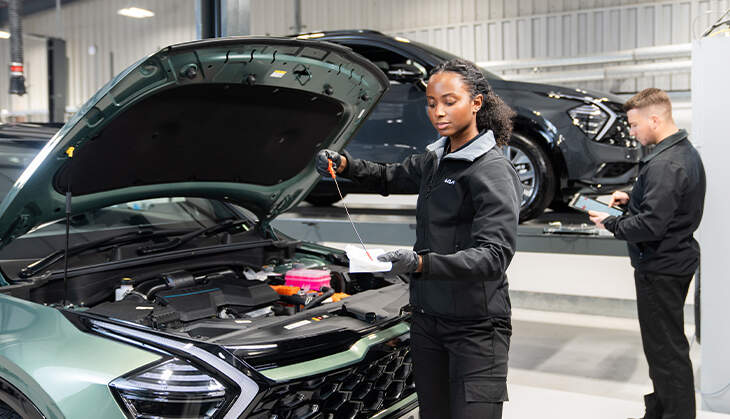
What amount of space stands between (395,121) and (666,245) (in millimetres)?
2479

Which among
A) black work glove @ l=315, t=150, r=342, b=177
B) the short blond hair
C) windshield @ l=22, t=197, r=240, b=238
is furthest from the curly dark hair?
windshield @ l=22, t=197, r=240, b=238

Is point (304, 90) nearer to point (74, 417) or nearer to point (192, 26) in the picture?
point (74, 417)

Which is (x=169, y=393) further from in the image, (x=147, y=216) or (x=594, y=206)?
(x=594, y=206)

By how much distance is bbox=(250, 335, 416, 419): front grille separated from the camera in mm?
1695

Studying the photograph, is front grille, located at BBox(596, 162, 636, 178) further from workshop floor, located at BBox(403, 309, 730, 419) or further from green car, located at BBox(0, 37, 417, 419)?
green car, located at BBox(0, 37, 417, 419)

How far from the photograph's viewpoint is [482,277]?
1600 mm

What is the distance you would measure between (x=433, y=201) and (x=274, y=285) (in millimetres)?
1132

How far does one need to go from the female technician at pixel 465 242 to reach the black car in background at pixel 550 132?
2.70 m

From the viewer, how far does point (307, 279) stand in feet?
8.58

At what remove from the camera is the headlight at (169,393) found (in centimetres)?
159

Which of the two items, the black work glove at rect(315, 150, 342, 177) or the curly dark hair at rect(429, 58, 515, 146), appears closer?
the curly dark hair at rect(429, 58, 515, 146)

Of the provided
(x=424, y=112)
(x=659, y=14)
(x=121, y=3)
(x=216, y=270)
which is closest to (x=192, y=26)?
(x=121, y=3)

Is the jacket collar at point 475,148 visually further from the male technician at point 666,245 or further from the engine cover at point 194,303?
the male technician at point 666,245

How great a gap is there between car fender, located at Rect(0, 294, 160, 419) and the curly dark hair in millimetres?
1116
